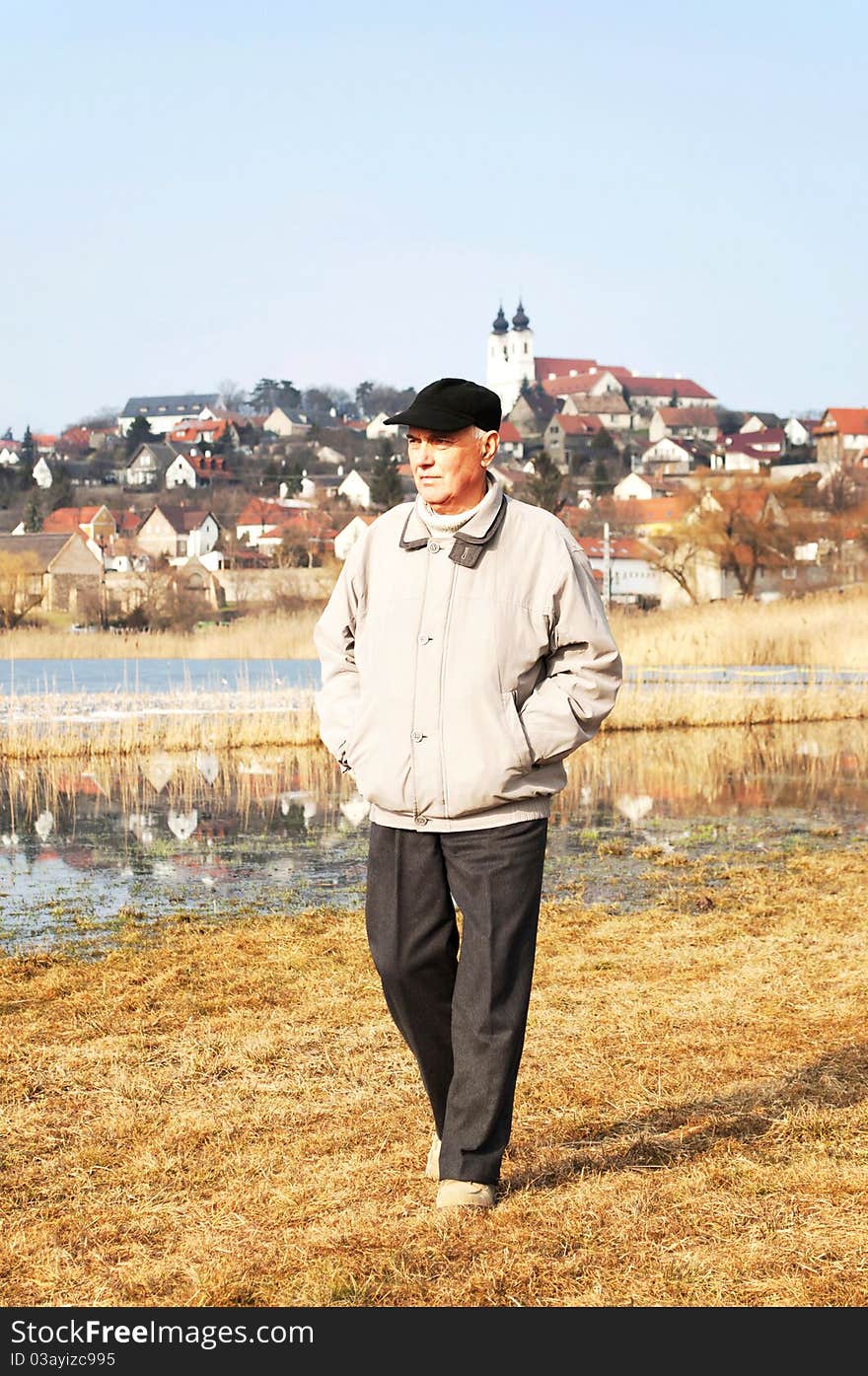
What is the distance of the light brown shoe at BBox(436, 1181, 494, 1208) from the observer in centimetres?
368

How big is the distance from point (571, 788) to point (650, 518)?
210 ft

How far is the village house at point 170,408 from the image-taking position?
174625 mm

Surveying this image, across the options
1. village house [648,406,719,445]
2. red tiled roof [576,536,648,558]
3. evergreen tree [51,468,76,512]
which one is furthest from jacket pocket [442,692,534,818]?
village house [648,406,719,445]

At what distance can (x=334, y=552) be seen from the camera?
5691 cm

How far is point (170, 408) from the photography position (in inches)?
7082

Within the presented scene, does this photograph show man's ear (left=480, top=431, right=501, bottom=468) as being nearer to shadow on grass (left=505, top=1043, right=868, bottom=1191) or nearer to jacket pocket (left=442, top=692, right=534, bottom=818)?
jacket pocket (left=442, top=692, right=534, bottom=818)

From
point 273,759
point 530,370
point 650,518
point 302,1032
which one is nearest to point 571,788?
point 273,759

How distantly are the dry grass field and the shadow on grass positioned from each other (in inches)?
0.5

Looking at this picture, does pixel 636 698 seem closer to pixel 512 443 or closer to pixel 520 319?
pixel 512 443

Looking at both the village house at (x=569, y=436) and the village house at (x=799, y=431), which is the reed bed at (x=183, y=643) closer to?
the village house at (x=569, y=436)

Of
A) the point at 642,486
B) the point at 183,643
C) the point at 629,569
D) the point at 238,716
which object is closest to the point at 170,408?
the point at 642,486

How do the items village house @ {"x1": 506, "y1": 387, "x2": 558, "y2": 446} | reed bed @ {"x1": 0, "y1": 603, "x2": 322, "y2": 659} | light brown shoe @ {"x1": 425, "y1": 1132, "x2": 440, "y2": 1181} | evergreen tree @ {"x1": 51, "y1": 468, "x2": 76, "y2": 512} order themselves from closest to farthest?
light brown shoe @ {"x1": 425, "y1": 1132, "x2": 440, "y2": 1181} → reed bed @ {"x1": 0, "y1": 603, "x2": 322, "y2": 659} → evergreen tree @ {"x1": 51, "y1": 468, "x2": 76, "y2": 512} → village house @ {"x1": 506, "y1": 387, "x2": 558, "y2": 446}

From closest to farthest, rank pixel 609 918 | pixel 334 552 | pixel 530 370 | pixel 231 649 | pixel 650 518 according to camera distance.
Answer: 1. pixel 609 918
2. pixel 231 649
3. pixel 334 552
4. pixel 650 518
5. pixel 530 370

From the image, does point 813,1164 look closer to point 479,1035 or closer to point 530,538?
point 479,1035
